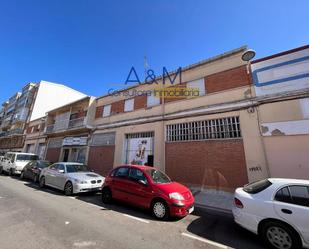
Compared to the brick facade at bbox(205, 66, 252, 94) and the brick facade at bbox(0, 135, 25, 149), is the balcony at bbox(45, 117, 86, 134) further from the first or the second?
the brick facade at bbox(205, 66, 252, 94)

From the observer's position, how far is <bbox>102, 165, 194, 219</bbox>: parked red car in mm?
5168

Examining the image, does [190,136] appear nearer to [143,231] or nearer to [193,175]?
[193,175]

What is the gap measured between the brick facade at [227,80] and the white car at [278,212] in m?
6.49

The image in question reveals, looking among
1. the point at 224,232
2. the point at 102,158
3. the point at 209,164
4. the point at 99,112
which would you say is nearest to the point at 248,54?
the point at 209,164

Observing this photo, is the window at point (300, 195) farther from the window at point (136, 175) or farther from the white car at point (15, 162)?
the white car at point (15, 162)

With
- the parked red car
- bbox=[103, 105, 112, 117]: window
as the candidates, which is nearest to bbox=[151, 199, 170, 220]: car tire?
the parked red car

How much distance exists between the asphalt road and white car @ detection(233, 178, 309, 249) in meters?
0.43

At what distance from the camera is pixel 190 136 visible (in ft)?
33.8

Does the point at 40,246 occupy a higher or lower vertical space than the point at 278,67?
lower

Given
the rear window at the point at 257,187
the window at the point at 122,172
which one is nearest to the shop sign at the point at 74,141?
the window at the point at 122,172

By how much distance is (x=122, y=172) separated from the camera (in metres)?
6.76

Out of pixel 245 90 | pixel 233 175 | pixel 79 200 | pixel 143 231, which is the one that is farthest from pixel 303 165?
pixel 79 200

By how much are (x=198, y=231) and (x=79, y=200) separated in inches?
198

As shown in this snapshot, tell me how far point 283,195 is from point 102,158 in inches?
512
